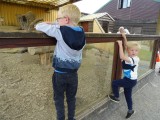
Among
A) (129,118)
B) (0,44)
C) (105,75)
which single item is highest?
(0,44)

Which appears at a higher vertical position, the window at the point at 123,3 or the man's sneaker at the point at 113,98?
the window at the point at 123,3

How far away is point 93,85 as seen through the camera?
264 centimetres

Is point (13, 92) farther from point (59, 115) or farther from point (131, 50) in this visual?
point (131, 50)

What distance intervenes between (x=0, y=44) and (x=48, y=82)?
1.09 meters

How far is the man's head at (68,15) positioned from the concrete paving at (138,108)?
4.24 feet

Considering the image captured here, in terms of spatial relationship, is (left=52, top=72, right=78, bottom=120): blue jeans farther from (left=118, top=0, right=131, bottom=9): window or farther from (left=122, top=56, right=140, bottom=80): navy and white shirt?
(left=118, top=0, right=131, bottom=9): window

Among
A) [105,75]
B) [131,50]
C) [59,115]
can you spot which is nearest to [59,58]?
[59,115]

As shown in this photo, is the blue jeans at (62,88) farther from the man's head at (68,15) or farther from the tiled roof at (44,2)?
the tiled roof at (44,2)

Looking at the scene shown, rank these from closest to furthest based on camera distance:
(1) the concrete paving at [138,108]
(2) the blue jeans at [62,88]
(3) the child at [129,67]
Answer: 1. (2) the blue jeans at [62,88]
2. (3) the child at [129,67]
3. (1) the concrete paving at [138,108]

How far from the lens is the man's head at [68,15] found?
1393mm

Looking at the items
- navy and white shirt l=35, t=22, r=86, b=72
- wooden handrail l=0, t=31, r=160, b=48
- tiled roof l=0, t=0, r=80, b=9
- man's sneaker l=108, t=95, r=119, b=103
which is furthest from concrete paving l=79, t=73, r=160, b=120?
tiled roof l=0, t=0, r=80, b=9

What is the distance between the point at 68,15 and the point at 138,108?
201cm

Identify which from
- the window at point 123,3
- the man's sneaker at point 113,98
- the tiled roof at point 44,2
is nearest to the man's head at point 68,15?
the man's sneaker at point 113,98

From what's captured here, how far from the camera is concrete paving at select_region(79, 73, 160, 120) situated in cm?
243
